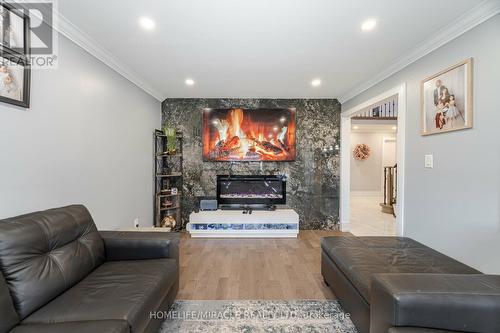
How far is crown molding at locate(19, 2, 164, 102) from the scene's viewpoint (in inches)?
76.9

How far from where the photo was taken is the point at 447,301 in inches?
43.8

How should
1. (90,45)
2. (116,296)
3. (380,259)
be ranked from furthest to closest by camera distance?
(90,45), (380,259), (116,296)

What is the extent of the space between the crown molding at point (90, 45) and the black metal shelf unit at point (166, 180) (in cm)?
112

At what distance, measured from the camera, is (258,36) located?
2197mm

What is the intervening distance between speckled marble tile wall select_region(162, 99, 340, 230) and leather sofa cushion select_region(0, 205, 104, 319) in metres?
2.61

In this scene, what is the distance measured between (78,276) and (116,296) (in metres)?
0.47

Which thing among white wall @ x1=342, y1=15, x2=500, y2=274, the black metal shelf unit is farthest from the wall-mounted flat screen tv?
white wall @ x1=342, y1=15, x2=500, y2=274

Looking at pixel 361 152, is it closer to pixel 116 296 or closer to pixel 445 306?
pixel 445 306

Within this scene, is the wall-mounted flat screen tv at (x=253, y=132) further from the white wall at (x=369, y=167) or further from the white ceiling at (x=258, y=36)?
the white wall at (x=369, y=167)

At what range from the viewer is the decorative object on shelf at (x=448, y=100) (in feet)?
6.28

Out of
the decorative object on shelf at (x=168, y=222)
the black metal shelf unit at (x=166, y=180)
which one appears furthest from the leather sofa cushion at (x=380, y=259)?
the black metal shelf unit at (x=166, y=180)

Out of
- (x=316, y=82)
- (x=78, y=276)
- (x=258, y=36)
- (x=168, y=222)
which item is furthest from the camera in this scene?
(x=168, y=222)

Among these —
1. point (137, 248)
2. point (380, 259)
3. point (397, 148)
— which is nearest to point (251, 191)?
point (397, 148)

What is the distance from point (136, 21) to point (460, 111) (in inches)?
116
